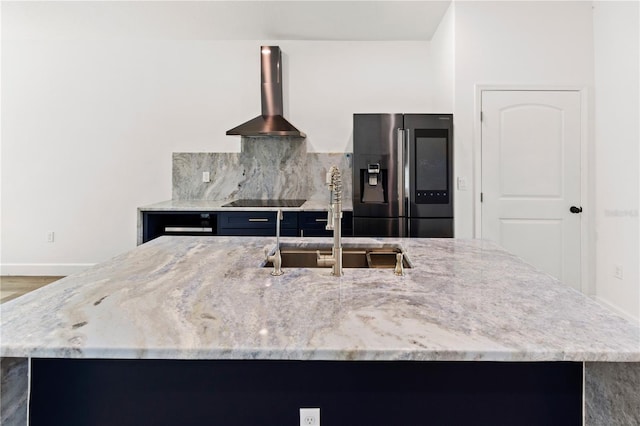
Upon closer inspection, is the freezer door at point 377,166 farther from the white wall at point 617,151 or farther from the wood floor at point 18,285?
the wood floor at point 18,285

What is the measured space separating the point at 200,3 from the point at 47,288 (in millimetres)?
2988

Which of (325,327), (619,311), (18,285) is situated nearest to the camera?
(325,327)

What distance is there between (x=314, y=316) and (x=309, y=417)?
0.26m

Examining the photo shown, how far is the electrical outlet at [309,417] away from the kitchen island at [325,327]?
72 mm

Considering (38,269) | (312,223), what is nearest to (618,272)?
(312,223)

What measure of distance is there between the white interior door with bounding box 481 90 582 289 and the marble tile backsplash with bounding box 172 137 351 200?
58.2 inches

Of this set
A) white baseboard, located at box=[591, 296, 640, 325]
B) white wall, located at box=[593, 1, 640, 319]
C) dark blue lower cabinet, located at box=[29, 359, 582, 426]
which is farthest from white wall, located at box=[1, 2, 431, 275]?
dark blue lower cabinet, located at box=[29, 359, 582, 426]

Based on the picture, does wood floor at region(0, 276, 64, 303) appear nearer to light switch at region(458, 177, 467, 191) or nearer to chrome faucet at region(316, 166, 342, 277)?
chrome faucet at region(316, 166, 342, 277)

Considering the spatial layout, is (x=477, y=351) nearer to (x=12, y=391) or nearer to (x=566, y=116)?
(x=12, y=391)

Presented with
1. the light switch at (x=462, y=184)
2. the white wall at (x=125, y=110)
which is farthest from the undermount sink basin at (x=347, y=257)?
the white wall at (x=125, y=110)

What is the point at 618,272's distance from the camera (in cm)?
300

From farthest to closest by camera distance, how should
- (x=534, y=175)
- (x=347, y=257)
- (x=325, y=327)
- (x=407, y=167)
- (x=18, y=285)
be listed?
(x=18, y=285) → (x=534, y=175) → (x=407, y=167) → (x=347, y=257) → (x=325, y=327)

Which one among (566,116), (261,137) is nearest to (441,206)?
A: (566,116)

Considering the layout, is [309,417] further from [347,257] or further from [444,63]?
[444,63]
